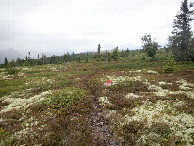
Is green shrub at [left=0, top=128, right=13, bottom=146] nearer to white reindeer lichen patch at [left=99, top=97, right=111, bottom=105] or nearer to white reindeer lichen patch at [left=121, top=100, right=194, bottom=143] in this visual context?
white reindeer lichen patch at [left=121, top=100, right=194, bottom=143]

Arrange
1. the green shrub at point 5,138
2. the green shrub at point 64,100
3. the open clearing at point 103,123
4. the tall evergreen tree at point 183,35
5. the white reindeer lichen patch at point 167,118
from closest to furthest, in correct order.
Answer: the green shrub at point 5,138 < the open clearing at point 103,123 < the white reindeer lichen patch at point 167,118 < the green shrub at point 64,100 < the tall evergreen tree at point 183,35

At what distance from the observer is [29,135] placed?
8.02 meters

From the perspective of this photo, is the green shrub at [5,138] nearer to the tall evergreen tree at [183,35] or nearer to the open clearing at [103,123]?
the open clearing at [103,123]

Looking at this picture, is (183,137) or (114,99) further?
(114,99)

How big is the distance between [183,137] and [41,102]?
1395 centimetres

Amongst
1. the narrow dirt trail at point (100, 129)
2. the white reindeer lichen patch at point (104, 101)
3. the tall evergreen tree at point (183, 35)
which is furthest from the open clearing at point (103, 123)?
the tall evergreen tree at point (183, 35)

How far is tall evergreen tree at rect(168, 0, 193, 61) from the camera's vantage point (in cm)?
4300

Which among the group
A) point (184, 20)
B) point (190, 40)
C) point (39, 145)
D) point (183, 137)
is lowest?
point (39, 145)

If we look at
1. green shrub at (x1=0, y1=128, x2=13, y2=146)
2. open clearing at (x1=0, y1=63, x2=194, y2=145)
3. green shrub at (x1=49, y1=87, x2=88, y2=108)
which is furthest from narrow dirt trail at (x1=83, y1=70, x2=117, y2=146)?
green shrub at (x1=0, y1=128, x2=13, y2=146)

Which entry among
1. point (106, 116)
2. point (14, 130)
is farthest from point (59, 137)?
point (106, 116)

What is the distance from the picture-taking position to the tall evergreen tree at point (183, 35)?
141ft

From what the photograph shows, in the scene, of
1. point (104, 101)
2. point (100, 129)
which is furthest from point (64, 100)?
point (100, 129)

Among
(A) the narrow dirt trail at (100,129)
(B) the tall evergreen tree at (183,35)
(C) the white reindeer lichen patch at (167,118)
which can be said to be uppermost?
(B) the tall evergreen tree at (183,35)

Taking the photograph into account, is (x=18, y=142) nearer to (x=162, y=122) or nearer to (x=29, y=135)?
(x=29, y=135)
